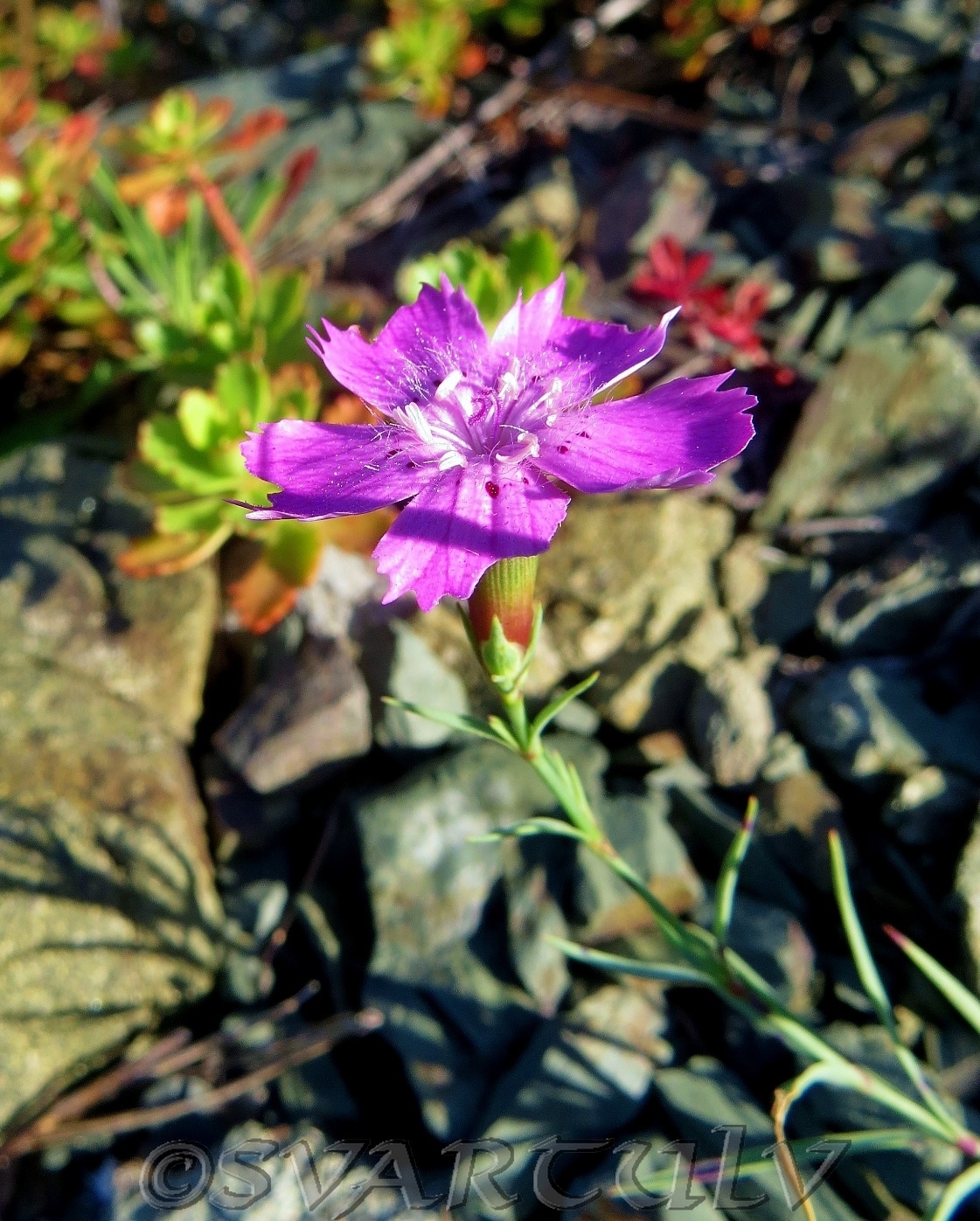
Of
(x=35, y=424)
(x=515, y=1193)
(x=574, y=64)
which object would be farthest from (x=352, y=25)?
(x=515, y=1193)

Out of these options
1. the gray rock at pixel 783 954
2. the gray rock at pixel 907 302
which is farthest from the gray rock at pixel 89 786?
the gray rock at pixel 907 302

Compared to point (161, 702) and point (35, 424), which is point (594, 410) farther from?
point (35, 424)

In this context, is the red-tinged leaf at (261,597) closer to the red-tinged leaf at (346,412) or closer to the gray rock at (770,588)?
the red-tinged leaf at (346,412)

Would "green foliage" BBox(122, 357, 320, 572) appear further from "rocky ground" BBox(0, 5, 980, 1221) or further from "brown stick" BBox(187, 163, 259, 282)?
"brown stick" BBox(187, 163, 259, 282)

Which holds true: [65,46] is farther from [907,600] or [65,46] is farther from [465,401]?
[907,600]

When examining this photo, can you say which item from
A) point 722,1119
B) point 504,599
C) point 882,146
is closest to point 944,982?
point 722,1119

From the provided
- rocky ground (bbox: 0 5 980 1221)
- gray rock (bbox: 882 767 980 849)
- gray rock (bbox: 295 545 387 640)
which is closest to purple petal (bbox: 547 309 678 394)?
rocky ground (bbox: 0 5 980 1221)

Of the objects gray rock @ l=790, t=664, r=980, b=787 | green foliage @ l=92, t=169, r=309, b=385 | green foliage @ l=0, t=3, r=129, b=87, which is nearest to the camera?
gray rock @ l=790, t=664, r=980, b=787

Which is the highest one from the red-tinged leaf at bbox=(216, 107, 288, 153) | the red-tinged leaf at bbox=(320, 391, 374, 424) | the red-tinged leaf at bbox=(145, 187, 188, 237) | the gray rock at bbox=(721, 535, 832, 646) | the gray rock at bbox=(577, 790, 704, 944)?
the red-tinged leaf at bbox=(216, 107, 288, 153)
